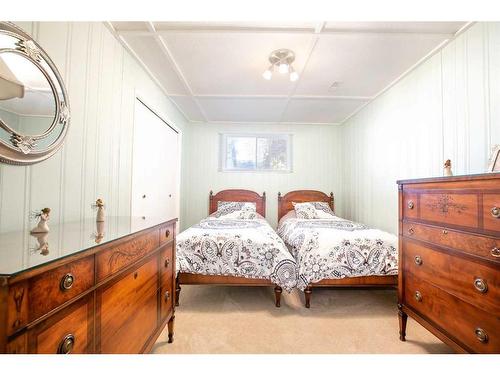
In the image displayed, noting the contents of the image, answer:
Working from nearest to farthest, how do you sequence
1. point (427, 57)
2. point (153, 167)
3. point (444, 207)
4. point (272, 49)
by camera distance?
point (444, 207) → point (272, 49) → point (427, 57) → point (153, 167)

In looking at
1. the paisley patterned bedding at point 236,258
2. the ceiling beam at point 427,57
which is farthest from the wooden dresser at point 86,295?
the ceiling beam at point 427,57

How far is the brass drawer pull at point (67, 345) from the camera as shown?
679 mm

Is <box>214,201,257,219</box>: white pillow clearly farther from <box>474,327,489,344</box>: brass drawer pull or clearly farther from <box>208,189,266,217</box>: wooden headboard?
<box>474,327,489,344</box>: brass drawer pull

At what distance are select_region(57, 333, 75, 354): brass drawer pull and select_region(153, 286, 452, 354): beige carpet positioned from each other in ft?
3.12

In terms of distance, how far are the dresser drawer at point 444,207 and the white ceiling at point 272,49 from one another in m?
1.37

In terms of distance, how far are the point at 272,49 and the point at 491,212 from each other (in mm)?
1918

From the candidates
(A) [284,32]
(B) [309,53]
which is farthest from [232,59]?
(B) [309,53]

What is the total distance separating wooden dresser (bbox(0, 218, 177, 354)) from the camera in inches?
21.7

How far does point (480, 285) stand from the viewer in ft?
3.38

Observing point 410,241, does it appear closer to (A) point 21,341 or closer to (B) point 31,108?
(A) point 21,341

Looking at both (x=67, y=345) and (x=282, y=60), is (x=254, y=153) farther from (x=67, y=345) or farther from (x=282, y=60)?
(x=67, y=345)

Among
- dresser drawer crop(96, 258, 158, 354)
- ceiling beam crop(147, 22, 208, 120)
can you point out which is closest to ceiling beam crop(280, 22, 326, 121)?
ceiling beam crop(147, 22, 208, 120)
